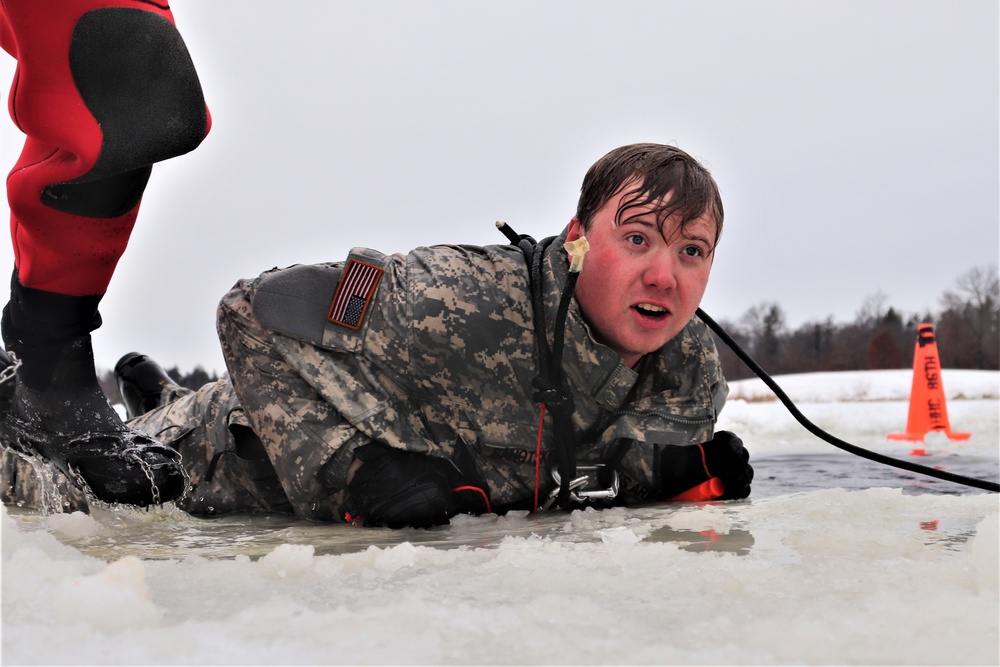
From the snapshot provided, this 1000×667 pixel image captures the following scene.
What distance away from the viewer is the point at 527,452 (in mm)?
2320

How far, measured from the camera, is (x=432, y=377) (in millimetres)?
2250

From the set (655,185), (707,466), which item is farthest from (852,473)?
(655,185)

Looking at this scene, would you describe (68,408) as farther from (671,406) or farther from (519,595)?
(671,406)

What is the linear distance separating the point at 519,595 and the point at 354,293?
127cm

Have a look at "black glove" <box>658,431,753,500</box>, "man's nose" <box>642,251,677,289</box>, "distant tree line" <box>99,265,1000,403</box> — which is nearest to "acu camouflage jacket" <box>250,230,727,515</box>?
"black glove" <box>658,431,753,500</box>

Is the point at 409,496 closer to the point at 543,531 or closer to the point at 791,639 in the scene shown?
the point at 543,531

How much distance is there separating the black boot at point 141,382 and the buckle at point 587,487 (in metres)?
2.06

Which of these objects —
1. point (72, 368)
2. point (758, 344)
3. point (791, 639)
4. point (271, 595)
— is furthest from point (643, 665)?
point (758, 344)

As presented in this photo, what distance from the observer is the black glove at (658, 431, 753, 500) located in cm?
249

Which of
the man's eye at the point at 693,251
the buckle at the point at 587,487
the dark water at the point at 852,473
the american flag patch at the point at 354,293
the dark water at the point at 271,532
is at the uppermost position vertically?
the man's eye at the point at 693,251

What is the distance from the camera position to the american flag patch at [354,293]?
7.36 feet

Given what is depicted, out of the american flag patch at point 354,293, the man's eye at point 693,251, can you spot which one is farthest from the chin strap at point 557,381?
the american flag patch at point 354,293

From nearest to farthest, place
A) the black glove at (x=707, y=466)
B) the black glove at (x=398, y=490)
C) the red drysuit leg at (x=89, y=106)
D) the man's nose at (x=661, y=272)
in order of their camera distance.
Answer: the red drysuit leg at (x=89, y=106), the black glove at (x=398, y=490), the man's nose at (x=661, y=272), the black glove at (x=707, y=466)

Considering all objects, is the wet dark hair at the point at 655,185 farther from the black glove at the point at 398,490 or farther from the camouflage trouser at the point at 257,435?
the camouflage trouser at the point at 257,435
